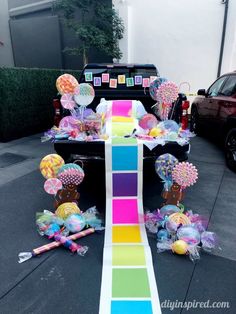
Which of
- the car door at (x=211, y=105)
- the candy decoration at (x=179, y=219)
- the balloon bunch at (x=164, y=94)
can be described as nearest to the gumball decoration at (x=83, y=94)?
the balloon bunch at (x=164, y=94)

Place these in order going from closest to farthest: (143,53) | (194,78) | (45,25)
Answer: (194,78), (143,53), (45,25)

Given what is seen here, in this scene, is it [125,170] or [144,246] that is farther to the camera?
[125,170]

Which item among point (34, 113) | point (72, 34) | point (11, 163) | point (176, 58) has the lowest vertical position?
point (11, 163)

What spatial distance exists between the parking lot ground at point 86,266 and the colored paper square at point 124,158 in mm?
238

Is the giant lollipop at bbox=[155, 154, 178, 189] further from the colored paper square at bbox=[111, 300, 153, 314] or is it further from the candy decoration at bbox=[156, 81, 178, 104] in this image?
the colored paper square at bbox=[111, 300, 153, 314]

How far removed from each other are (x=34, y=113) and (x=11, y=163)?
7.61 ft

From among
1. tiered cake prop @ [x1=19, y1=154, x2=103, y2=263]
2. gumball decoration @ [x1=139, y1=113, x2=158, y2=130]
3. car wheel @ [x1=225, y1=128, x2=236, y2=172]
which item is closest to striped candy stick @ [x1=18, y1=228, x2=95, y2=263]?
tiered cake prop @ [x1=19, y1=154, x2=103, y2=263]

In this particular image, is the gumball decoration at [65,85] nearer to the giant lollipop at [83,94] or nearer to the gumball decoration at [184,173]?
the giant lollipop at [83,94]

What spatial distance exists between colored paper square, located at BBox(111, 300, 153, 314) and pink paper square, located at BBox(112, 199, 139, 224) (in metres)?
1.02

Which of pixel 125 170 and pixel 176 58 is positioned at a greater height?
pixel 176 58

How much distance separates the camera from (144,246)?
8.25ft

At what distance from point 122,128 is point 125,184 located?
29.8 inches

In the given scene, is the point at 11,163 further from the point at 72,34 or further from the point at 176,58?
the point at 72,34

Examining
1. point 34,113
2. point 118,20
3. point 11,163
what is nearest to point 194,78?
point 118,20
